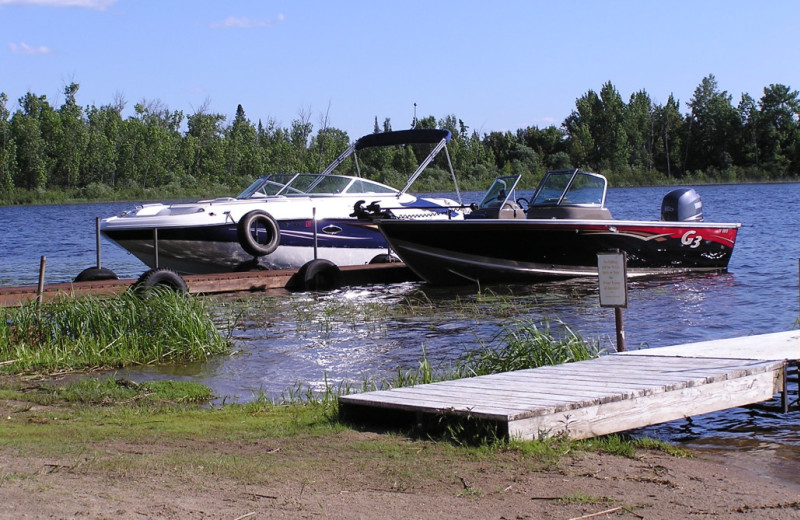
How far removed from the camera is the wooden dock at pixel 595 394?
5910 mm

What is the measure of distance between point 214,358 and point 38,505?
6.04m

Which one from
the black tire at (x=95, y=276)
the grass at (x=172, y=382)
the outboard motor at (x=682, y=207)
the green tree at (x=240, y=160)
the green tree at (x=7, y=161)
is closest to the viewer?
the grass at (x=172, y=382)

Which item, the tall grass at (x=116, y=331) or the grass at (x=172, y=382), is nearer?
the grass at (x=172, y=382)

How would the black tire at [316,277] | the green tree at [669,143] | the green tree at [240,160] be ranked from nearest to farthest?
the black tire at [316,277], the green tree at [240,160], the green tree at [669,143]

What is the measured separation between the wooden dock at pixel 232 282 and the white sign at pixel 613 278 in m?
7.74

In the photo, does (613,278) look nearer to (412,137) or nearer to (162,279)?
(162,279)

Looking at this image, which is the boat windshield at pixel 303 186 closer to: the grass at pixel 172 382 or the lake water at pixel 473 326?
the lake water at pixel 473 326

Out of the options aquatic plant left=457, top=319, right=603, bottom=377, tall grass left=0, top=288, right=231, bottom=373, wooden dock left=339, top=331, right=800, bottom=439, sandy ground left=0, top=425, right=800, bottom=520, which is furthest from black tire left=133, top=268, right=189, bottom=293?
sandy ground left=0, top=425, right=800, bottom=520

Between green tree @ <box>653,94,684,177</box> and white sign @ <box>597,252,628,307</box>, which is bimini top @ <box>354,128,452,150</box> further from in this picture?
green tree @ <box>653,94,684,177</box>

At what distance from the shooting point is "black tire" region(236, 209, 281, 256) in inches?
741


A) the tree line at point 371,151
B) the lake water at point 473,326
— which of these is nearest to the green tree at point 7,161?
the tree line at point 371,151

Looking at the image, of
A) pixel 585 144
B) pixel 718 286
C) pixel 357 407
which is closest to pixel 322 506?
pixel 357 407

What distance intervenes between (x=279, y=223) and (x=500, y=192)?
4.44 meters

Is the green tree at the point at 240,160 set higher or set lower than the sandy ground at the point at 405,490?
higher
